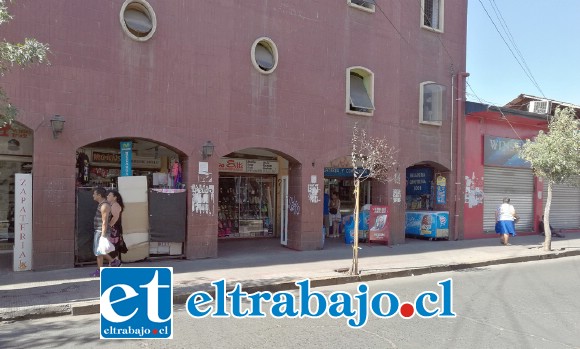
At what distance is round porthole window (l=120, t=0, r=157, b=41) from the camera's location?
10.5 meters

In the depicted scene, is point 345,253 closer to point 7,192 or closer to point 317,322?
point 317,322

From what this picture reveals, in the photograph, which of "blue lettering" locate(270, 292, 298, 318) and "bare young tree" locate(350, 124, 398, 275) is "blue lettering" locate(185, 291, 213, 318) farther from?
"bare young tree" locate(350, 124, 398, 275)

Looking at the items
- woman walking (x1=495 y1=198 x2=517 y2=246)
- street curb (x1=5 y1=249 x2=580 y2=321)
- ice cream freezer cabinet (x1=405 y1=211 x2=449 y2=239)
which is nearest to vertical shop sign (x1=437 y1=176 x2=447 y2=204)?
ice cream freezer cabinet (x1=405 y1=211 x2=449 y2=239)

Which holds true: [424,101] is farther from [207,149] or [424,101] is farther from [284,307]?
[284,307]

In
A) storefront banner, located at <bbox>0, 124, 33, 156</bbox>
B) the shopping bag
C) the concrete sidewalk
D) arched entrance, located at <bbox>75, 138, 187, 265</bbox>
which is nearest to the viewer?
the concrete sidewalk

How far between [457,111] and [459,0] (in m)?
4.01

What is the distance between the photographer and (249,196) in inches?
639

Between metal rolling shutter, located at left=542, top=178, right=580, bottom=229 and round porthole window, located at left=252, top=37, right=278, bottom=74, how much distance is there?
1376 cm

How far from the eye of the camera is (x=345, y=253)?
13008 millimetres

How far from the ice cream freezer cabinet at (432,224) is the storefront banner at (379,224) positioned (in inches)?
94.3

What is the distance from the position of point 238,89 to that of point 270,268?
4.60m

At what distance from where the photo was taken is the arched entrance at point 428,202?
16.3 meters

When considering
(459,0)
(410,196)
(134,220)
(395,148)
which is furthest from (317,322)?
(459,0)

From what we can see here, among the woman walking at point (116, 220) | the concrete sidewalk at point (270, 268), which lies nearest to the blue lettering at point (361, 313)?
the concrete sidewalk at point (270, 268)
